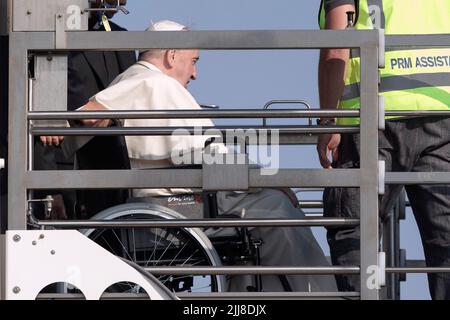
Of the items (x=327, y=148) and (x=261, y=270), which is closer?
(x=261, y=270)

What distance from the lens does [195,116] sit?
3.68 m

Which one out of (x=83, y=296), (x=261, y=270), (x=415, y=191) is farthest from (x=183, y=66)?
(x=83, y=296)

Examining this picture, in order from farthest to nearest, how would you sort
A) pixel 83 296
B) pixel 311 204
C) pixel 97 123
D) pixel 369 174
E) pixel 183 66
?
pixel 311 204 → pixel 183 66 → pixel 97 123 → pixel 369 174 → pixel 83 296

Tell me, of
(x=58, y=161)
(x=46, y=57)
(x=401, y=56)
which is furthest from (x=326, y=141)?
(x=46, y=57)

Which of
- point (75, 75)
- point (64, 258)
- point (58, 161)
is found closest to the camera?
point (64, 258)

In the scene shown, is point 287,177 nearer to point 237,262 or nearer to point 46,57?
point 46,57

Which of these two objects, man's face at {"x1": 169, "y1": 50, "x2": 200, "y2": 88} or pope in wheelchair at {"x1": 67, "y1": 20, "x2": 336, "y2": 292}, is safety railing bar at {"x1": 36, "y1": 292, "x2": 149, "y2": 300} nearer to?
pope in wheelchair at {"x1": 67, "y1": 20, "x2": 336, "y2": 292}

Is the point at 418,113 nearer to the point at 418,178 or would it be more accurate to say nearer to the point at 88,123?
the point at 418,178

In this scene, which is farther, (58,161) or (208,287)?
(208,287)

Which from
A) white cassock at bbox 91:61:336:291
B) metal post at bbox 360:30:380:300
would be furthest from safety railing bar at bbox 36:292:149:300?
white cassock at bbox 91:61:336:291

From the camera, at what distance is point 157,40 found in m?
3.66

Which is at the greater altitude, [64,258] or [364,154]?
[364,154]

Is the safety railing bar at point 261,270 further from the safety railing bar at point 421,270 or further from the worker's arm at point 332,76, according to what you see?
the worker's arm at point 332,76

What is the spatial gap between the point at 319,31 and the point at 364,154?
34 centimetres
